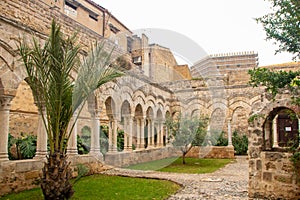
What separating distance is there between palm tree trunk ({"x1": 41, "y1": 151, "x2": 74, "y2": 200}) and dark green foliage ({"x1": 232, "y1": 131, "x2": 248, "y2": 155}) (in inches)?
498

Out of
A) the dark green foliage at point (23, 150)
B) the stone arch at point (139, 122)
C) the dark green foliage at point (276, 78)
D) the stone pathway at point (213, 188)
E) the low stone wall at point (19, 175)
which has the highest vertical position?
the dark green foliage at point (276, 78)

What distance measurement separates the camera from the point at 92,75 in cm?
491

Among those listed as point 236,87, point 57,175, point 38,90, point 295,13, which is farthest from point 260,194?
point 236,87

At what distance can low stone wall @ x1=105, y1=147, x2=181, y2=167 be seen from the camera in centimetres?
943

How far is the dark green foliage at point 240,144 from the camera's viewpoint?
1548cm

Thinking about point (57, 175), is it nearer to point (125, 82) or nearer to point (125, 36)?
point (125, 82)

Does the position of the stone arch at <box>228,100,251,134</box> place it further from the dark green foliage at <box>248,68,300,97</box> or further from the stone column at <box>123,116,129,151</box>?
the dark green foliage at <box>248,68,300,97</box>

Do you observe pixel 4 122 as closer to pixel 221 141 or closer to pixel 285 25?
pixel 285 25

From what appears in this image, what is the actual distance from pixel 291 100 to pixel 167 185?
10.7 ft

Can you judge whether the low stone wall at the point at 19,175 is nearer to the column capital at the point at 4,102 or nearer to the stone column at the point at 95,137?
the column capital at the point at 4,102

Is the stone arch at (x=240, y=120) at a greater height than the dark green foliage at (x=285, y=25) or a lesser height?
lesser

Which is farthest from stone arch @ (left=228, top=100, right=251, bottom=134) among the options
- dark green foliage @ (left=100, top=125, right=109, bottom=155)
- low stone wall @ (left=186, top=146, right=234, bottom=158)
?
dark green foliage @ (left=100, top=125, right=109, bottom=155)

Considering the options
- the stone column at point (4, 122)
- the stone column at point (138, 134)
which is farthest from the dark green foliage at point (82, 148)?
the stone column at point (4, 122)

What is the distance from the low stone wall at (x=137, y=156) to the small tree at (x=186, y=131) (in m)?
1.36
